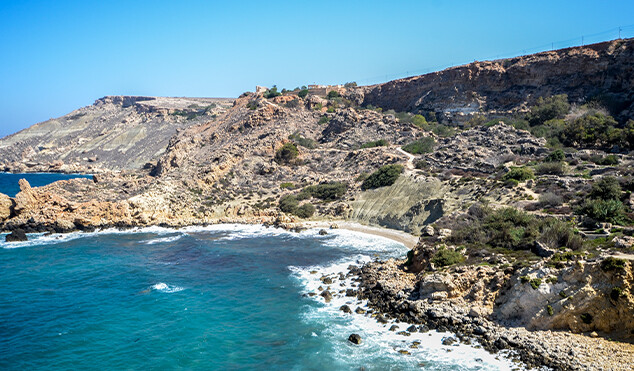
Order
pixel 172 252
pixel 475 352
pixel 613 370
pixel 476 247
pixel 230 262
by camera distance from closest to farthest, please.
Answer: pixel 613 370, pixel 475 352, pixel 476 247, pixel 230 262, pixel 172 252

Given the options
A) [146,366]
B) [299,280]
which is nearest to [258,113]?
[299,280]

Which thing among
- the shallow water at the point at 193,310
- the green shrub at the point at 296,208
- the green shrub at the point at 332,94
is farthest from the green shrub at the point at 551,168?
the green shrub at the point at 332,94

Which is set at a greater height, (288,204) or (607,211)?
(607,211)

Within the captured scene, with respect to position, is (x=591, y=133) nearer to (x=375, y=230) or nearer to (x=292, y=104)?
(x=375, y=230)

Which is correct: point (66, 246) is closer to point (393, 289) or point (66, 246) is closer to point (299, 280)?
point (299, 280)

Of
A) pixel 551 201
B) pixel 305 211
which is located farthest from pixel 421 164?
pixel 551 201

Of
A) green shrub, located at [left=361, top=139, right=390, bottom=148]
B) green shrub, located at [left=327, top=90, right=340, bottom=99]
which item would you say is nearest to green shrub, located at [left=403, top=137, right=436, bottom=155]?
green shrub, located at [left=361, top=139, right=390, bottom=148]

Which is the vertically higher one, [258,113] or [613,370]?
[258,113]
